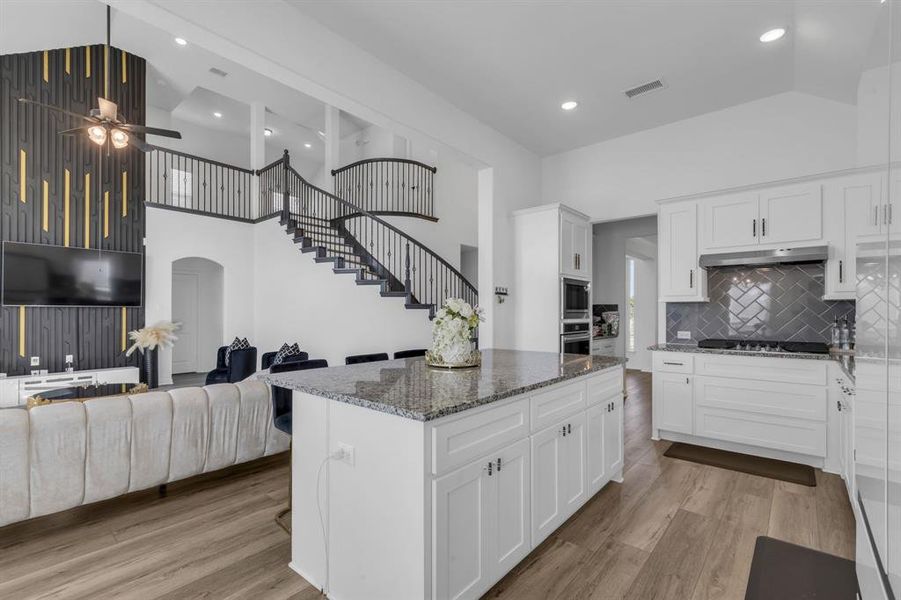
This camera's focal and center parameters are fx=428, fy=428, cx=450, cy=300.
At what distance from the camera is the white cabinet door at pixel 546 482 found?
2250mm

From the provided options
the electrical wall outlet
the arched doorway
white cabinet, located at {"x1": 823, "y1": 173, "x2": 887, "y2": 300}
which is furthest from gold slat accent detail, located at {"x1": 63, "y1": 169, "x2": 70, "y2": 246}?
white cabinet, located at {"x1": 823, "y1": 173, "x2": 887, "y2": 300}

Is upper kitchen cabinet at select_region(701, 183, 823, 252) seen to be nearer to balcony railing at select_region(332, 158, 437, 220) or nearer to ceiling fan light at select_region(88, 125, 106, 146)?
balcony railing at select_region(332, 158, 437, 220)

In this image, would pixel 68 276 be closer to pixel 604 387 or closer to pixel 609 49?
pixel 604 387

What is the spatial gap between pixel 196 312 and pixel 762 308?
9.69 m

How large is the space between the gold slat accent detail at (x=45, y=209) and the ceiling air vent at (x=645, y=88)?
299 inches

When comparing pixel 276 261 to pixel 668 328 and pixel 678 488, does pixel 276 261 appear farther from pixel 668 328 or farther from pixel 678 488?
pixel 678 488

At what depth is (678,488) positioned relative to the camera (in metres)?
3.19

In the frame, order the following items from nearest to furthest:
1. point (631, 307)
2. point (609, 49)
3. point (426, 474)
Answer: point (426, 474) → point (609, 49) → point (631, 307)

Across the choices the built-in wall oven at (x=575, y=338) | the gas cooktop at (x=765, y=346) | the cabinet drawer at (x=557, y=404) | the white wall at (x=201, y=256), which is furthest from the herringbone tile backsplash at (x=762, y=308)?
the white wall at (x=201, y=256)

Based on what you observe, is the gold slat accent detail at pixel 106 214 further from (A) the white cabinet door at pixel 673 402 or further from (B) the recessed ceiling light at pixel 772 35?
(B) the recessed ceiling light at pixel 772 35

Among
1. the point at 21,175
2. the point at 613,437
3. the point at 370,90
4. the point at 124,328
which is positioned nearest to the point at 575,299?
the point at 613,437

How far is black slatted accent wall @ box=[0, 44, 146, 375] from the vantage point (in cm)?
576

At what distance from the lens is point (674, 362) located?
4160 millimetres

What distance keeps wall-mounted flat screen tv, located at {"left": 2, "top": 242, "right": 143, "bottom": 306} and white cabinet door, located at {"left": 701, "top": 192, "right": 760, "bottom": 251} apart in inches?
311
